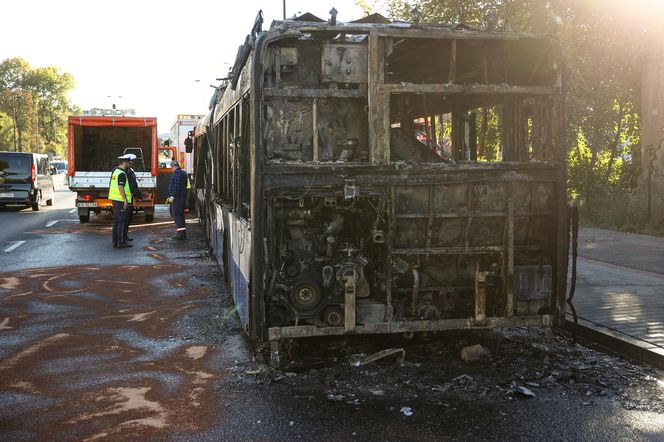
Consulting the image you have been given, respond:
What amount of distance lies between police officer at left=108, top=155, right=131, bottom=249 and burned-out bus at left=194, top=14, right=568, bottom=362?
32.4 ft

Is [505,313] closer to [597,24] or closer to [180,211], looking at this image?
[180,211]

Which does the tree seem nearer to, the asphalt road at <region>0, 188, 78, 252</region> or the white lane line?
the asphalt road at <region>0, 188, 78, 252</region>

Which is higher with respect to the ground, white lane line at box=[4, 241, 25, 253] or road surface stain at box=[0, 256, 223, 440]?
white lane line at box=[4, 241, 25, 253]

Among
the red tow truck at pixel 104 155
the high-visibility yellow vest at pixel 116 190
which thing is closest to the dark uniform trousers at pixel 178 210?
the high-visibility yellow vest at pixel 116 190

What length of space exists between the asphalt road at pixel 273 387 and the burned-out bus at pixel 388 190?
0.46 m

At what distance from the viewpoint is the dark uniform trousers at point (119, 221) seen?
15695mm

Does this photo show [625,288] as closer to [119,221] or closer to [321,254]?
[321,254]

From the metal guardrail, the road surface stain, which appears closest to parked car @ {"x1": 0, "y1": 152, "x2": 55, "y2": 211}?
the road surface stain

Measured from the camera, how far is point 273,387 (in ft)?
18.4

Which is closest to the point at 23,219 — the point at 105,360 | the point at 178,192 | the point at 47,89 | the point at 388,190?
the point at 178,192

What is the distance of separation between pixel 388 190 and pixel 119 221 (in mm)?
11014

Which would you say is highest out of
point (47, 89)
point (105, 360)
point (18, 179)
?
point (47, 89)

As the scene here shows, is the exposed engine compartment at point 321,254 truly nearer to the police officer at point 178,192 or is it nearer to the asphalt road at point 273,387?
the asphalt road at point 273,387

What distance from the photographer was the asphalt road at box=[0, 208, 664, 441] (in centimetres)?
470
